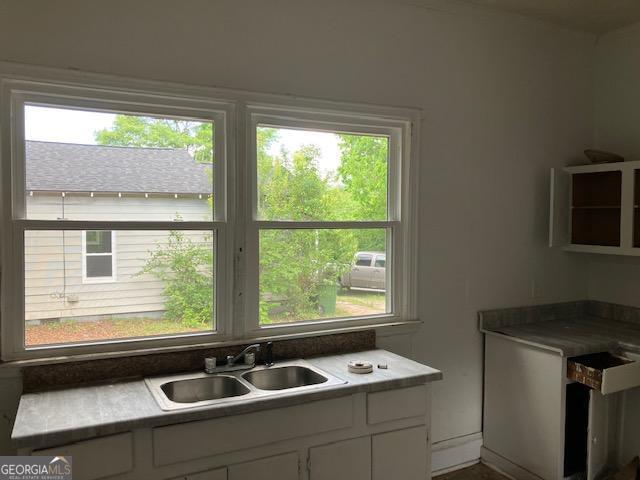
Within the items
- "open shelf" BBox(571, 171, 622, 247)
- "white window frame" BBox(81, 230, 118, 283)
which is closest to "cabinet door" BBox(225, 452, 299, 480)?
"white window frame" BBox(81, 230, 118, 283)

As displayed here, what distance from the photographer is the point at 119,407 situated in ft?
6.45

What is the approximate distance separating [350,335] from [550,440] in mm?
1238

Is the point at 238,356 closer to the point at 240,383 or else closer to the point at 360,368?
the point at 240,383

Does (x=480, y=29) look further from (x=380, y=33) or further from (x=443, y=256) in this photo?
(x=443, y=256)

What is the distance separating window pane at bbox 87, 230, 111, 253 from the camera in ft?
7.72

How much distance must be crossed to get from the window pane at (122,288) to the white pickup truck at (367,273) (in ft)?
2.63

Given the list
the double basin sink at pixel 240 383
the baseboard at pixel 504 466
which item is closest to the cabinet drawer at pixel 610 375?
the baseboard at pixel 504 466

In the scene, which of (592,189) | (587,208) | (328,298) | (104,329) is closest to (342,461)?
(328,298)

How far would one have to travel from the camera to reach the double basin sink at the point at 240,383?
2230 millimetres

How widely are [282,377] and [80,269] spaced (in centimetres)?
106

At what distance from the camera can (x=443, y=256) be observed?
320 centimetres

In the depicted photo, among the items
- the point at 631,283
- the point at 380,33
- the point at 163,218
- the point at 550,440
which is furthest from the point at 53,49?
the point at 631,283

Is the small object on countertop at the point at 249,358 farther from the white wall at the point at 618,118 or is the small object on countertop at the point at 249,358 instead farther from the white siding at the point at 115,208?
the white wall at the point at 618,118

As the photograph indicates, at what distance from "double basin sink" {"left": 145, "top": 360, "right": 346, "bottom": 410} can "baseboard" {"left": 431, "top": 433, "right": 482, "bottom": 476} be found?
3.92ft
